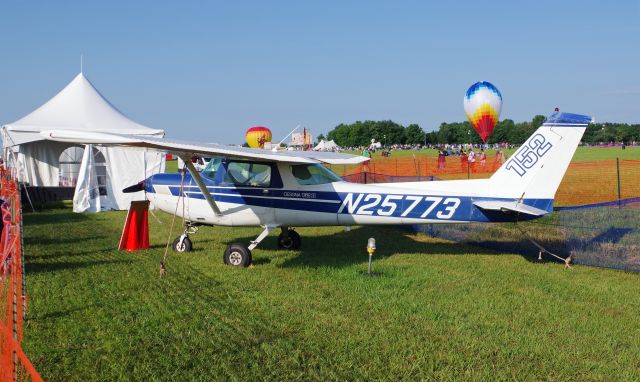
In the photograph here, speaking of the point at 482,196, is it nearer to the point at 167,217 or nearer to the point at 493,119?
the point at 167,217

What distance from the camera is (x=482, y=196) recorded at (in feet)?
28.5

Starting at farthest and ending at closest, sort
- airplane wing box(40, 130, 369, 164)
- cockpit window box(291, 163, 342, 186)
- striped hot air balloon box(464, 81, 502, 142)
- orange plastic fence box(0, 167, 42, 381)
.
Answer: striped hot air balloon box(464, 81, 502, 142) → cockpit window box(291, 163, 342, 186) → airplane wing box(40, 130, 369, 164) → orange plastic fence box(0, 167, 42, 381)

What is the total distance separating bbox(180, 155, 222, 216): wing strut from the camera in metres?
8.65

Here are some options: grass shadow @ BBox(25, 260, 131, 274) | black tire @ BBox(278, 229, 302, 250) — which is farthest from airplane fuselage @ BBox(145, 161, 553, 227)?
grass shadow @ BBox(25, 260, 131, 274)

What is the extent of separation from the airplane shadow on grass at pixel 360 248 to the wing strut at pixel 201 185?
1204 mm

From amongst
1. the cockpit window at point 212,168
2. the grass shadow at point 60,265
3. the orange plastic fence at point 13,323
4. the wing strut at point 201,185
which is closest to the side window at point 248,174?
the cockpit window at point 212,168

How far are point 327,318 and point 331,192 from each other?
3620 mm

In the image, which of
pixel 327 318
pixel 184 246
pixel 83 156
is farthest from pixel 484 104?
pixel 327 318

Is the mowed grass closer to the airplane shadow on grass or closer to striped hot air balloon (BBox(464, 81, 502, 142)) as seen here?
the airplane shadow on grass

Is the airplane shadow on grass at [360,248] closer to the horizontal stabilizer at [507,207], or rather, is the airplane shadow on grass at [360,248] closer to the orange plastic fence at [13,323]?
the horizontal stabilizer at [507,207]

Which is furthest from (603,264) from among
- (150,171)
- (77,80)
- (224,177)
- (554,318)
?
(77,80)

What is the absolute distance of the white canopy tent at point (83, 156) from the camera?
1927cm

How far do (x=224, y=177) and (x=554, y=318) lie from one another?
6.02 m

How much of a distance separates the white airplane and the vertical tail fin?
0.01 meters
